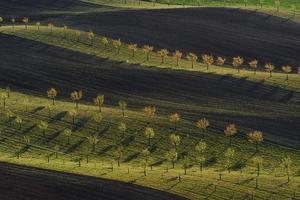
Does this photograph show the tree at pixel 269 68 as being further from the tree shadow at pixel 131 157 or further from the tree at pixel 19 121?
the tree at pixel 19 121

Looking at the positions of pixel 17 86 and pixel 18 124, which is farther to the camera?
pixel 17 86

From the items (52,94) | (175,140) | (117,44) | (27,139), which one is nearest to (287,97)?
(175,140)

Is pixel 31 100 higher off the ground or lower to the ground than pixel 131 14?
lower

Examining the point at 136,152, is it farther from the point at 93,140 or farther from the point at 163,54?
A: the point at 163,54

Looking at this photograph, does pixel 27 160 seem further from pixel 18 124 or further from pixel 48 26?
pixel 48 26

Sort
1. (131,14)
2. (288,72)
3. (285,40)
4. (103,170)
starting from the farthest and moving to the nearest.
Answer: (131,14)
(285,40)
(288,72)
(103,170)

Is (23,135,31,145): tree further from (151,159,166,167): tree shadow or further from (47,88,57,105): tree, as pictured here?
(151,159,166,167): tree shadow

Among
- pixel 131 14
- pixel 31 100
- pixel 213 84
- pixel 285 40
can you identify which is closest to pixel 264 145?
pixel 213 84

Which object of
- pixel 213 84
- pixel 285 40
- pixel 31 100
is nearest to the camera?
pixel 31 100
